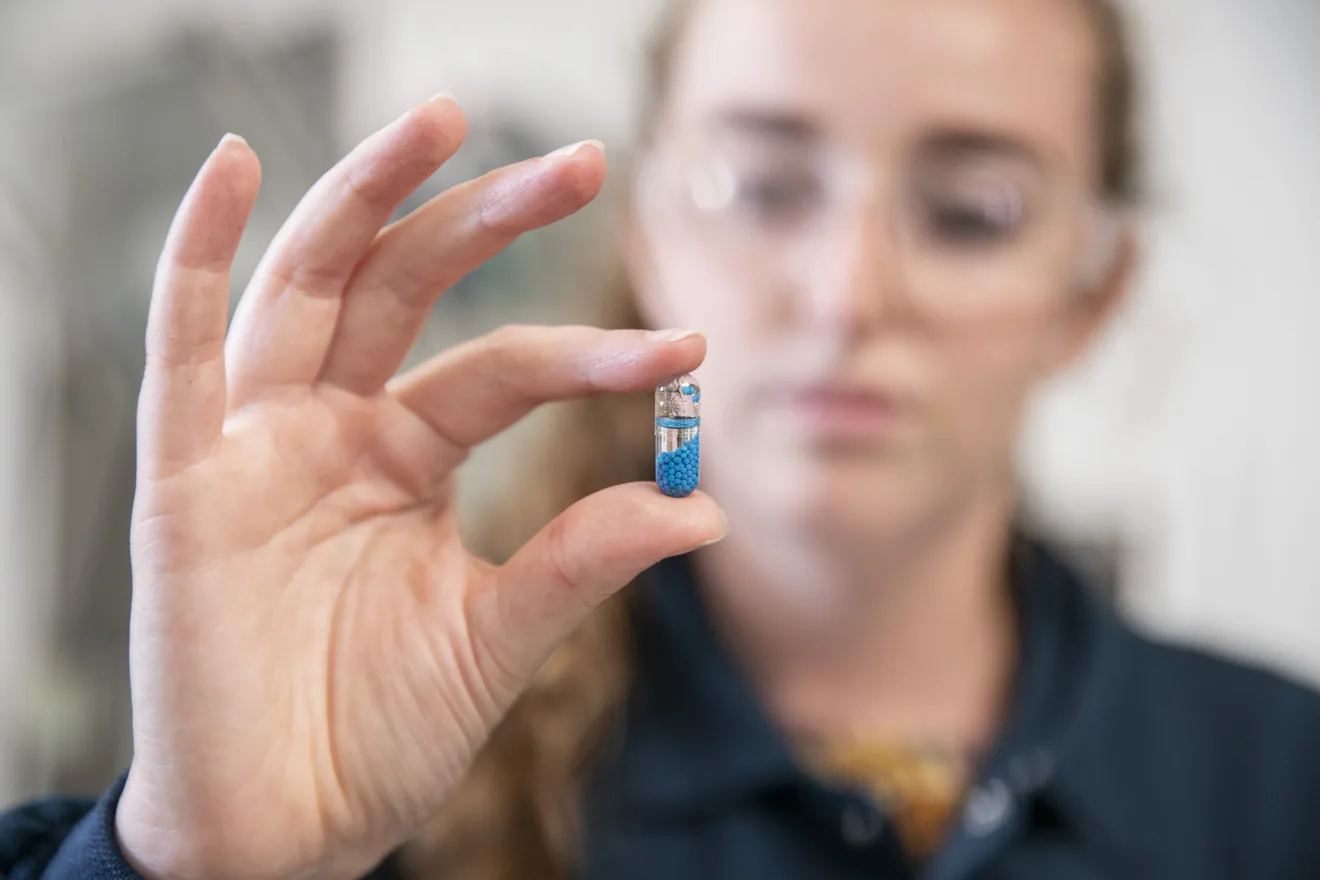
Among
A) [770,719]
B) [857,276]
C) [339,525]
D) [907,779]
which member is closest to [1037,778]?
[907,779]

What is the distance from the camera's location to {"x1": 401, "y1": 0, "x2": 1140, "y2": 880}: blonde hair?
3.23ft

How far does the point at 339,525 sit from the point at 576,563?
18 cm

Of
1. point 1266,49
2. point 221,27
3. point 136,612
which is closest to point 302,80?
point 221,27

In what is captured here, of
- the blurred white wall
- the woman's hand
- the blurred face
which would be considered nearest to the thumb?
the woman's hand

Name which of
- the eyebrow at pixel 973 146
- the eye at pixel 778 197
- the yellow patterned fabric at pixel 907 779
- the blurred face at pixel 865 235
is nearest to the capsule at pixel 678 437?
the blurred face at pixel 865 235

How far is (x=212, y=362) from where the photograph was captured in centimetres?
49

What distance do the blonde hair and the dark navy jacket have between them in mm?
49

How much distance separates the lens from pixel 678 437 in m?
0.55

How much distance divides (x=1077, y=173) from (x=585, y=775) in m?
0.90

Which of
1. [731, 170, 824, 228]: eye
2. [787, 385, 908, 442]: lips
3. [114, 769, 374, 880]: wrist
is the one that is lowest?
[114, 769, 374, 880]: wrist

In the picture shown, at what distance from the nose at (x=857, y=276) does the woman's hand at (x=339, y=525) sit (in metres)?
0.35

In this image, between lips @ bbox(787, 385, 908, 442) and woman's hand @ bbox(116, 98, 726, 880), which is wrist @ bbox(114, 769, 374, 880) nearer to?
woman's hand @ bbox(116, 98, 726, 880)

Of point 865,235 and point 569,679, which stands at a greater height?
point 865,235

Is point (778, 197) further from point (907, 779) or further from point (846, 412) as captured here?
point (907, 779)
